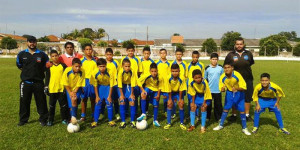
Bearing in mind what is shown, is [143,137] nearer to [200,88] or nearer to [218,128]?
[200,88]

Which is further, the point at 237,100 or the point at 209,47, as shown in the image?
the point at 209,47

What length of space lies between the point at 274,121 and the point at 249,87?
1222 mm

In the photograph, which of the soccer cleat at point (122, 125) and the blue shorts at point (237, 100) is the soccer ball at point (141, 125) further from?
the blue shorts at point (237, 100)

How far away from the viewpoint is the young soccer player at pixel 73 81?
493 centimetres

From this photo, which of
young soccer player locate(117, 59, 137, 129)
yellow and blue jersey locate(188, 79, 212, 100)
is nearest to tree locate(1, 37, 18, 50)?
young soccer player locate(117, 59, 137, 129)

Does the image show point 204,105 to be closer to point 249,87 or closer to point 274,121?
point 249,87

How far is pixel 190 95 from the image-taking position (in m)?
5.04

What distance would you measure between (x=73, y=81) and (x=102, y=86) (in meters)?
0.70

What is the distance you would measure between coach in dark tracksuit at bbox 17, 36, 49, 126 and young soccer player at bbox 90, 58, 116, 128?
133 cm

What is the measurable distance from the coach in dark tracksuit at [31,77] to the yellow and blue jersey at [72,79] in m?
0.77

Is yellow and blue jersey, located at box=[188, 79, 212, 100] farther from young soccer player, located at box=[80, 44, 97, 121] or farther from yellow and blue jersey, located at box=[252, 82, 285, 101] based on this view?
young soccer player, located at box=[80, 44, 97, 121]

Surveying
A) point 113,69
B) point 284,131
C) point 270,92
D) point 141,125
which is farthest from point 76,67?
point 284,131

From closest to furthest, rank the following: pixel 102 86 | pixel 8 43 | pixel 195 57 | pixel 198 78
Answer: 1. pixel 198 78
2. pixel 102 86
3. pixel 195 57
4. pixel 8 43

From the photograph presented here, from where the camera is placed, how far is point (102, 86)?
5.24 meters
